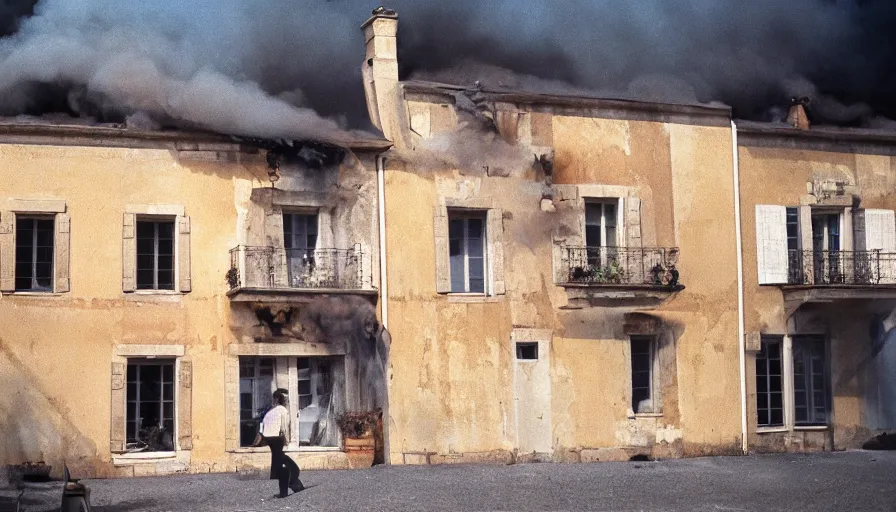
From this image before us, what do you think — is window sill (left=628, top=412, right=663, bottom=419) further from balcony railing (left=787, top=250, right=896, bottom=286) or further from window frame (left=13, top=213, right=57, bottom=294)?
window frame (left=13, top=213, right=57, bottom=294)

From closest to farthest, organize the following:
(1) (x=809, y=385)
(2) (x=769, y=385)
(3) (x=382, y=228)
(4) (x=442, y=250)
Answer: (3) (x=382, y=228) < (4) (x=442, y=250) < (2) (x=769, y=385) < (1) (x=809, y=385)

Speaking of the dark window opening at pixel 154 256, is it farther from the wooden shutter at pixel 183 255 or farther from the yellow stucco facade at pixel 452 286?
the wooden shutter at pixel 183 255

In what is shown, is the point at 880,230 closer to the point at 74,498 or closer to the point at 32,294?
the point at 32,294

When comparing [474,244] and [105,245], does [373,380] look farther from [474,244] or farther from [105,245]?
[105,245]

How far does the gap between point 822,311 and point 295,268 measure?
10.3 meters

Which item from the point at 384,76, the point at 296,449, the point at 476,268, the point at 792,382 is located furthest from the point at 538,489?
the point at 792,382

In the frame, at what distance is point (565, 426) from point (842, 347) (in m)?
6.10

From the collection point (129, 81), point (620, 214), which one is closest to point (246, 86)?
point (129, 81)

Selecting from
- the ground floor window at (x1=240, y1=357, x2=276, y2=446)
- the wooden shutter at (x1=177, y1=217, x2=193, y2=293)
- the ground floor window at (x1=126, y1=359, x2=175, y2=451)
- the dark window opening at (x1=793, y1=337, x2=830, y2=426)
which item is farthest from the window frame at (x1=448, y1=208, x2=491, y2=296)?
the dark window opening at (x1=793, y1=337, x2=830, y2=426)

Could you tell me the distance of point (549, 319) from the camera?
26.6 metres

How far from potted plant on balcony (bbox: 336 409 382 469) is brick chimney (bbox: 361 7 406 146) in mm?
4762

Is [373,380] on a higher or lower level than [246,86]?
lower

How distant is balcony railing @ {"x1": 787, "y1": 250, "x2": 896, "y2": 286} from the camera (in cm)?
2839

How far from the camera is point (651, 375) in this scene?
1083 inches
